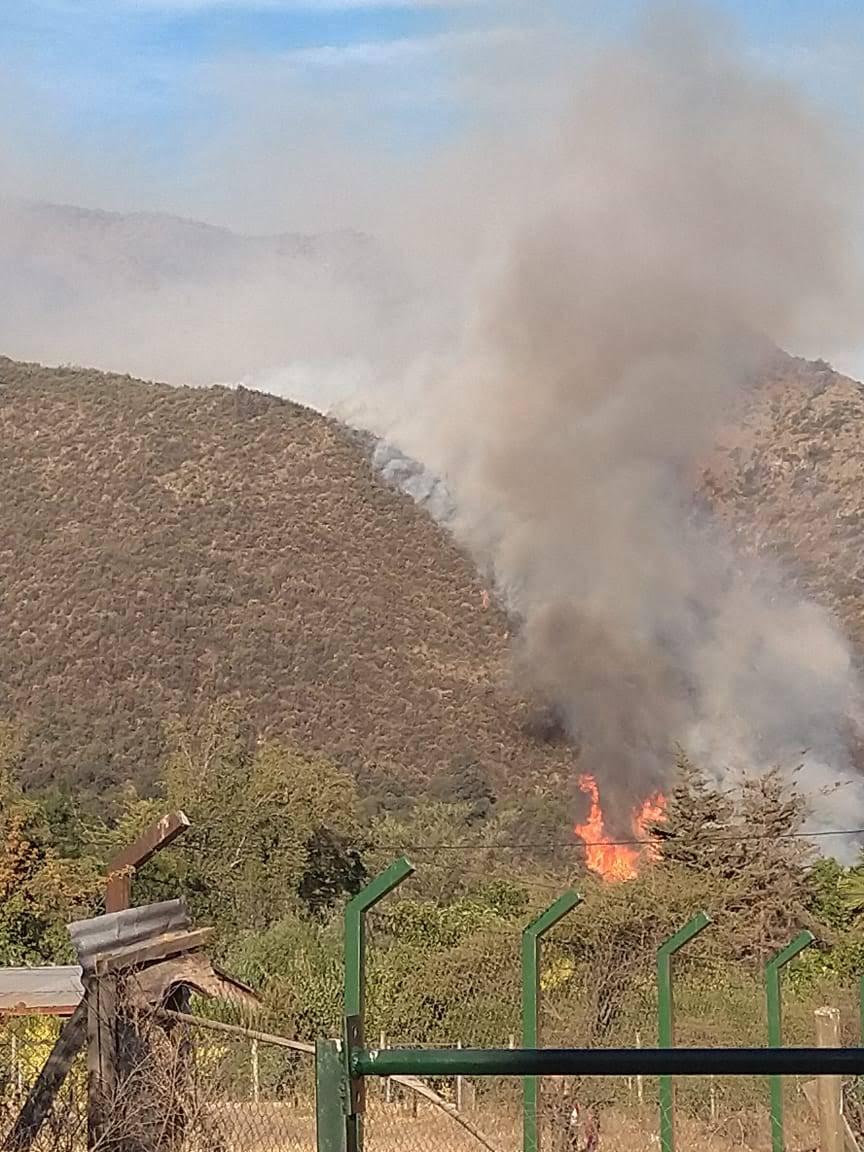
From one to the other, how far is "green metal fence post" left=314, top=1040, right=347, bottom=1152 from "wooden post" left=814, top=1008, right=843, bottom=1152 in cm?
442

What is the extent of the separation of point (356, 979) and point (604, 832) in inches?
1563

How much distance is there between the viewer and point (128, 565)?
6153 centimetres

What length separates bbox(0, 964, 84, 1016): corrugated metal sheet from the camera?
7.61 metres

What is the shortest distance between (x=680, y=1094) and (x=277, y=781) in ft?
66.8

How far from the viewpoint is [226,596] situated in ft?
205

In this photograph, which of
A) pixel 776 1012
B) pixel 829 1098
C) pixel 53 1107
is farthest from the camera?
pixel 776 1012

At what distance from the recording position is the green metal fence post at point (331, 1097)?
272 cm

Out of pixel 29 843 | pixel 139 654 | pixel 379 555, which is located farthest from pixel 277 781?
pixel 379 555

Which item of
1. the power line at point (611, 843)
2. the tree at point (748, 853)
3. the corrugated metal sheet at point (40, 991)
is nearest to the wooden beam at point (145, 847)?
the corrugated metal sheet at point (40, 991)

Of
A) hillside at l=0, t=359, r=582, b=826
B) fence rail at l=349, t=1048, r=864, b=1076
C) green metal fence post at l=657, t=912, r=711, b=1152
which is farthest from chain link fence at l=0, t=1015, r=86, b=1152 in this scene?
hillside at l=0, t=359, r=582, b=826

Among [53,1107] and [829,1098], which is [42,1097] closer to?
[53,1107]

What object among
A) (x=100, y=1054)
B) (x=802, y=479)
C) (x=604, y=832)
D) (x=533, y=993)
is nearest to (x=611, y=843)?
(x=604, y=832)

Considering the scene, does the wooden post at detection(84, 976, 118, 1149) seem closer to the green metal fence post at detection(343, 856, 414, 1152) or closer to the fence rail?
the green metal fence post at detection(343, 856, 414, 1152)

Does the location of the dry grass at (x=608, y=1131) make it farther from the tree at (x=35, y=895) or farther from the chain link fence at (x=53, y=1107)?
the tree at (x=35, y=895)
